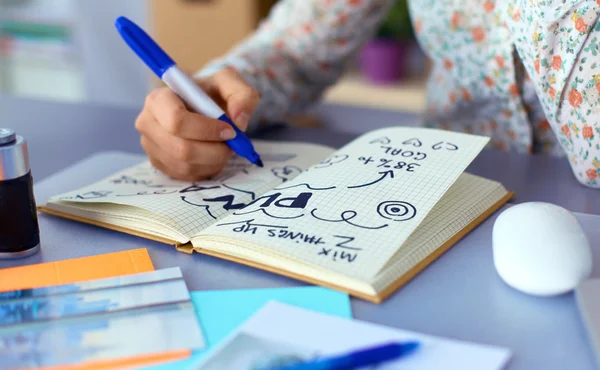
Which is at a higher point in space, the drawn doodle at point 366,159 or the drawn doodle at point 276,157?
the drawn doodle at point 366,159

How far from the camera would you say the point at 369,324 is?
407mm

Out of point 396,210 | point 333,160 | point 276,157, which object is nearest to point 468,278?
point 396,210

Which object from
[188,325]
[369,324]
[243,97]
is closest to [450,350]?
[369,324]

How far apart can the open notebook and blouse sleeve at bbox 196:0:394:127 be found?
28 centimetres

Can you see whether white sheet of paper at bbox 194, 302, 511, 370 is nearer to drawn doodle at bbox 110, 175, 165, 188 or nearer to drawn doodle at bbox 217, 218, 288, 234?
drawn doodle at bbox 217, 218, 288, 234

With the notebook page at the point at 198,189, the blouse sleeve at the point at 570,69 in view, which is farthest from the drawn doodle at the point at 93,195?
the blouse sleeve at the point at 570,69

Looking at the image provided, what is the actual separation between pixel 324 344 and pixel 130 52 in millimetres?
2445

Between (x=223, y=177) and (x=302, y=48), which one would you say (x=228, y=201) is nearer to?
(x=223, y=177)

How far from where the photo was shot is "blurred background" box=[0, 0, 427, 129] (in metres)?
2.16

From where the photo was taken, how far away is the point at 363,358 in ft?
1.18

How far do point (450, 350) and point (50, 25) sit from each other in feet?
8.89

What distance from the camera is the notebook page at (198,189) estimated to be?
1.81ft

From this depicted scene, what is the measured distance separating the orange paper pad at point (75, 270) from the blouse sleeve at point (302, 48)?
0.43m

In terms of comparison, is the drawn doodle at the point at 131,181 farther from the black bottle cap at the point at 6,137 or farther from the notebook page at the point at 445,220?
the notebook page at the point at 445,220
